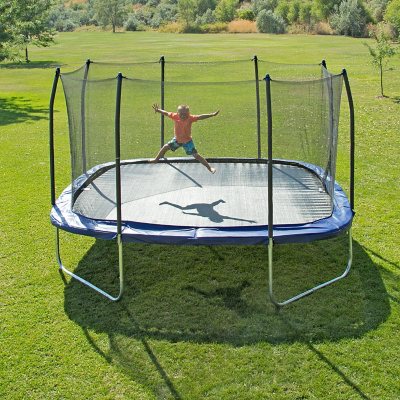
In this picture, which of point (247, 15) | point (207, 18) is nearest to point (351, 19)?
point (247, 15)

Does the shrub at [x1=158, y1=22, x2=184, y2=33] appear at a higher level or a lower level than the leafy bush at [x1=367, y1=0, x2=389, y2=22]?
lower

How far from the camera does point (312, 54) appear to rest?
1038 inches

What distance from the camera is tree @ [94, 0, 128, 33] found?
185 ft

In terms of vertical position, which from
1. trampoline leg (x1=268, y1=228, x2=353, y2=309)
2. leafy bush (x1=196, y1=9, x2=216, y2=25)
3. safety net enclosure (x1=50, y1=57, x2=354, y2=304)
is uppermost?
leafy bush (x1=196, y1=9, x2=216, y2=25)

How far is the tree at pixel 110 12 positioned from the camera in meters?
56.3

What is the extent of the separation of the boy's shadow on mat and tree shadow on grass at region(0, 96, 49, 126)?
26.2ft

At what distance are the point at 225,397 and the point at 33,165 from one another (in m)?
6.17

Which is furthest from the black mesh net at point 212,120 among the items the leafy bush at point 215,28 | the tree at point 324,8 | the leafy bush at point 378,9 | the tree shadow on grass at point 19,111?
the leafy bush at point 215,28

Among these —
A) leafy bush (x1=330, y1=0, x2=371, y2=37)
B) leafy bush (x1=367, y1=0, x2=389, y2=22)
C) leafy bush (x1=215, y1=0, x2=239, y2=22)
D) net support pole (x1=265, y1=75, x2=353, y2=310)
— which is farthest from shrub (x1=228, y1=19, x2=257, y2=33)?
net support pole (x1=265, y1=75, x2=353, y2=310)

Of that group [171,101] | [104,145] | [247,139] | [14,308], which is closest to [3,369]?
[14,308]

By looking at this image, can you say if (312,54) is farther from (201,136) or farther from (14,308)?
(14,308)

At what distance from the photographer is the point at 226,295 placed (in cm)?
470

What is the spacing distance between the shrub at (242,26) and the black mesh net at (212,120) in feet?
123

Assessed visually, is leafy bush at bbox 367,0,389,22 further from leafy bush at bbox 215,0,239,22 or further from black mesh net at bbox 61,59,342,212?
black mesh net at bbox 61,59,342,212
